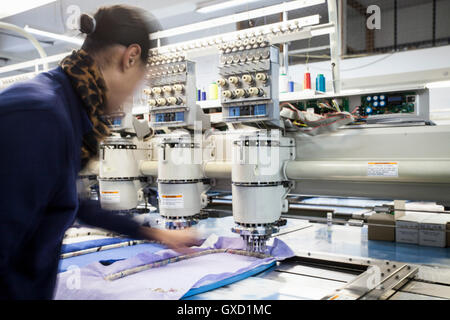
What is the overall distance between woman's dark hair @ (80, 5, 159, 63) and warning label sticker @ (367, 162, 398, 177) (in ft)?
5.12

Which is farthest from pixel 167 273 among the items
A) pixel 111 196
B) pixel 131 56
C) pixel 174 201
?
pixel 131 56

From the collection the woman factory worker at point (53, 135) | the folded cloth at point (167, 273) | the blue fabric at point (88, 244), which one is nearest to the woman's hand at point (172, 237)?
the woman factory worker at point (53, 135)

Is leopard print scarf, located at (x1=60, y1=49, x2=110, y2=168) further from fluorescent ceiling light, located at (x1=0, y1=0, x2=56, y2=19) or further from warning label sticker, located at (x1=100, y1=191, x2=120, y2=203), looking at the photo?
fluorescent ceiling light, located at (x1=0, y1=0, x2=56, y2=19)

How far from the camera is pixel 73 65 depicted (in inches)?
35.4

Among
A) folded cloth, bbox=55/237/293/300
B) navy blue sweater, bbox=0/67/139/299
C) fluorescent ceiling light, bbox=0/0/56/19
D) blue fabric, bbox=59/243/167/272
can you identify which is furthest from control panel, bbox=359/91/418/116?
fluorescent ceiling light, bbox=0/0/56/19

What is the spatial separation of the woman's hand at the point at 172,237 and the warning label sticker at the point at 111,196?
175 centimetres

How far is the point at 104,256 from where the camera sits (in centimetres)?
244

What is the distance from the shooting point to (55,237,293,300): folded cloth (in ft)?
5.74

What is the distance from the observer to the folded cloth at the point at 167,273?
68.9 inches

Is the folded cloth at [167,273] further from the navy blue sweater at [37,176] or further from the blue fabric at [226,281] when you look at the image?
the navy blue sweater at [37,176]

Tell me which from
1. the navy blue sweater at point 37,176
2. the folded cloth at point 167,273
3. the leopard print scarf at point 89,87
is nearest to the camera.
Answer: the navy blue sweater at point 37,176

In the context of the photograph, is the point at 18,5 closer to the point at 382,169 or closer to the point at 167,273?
the point at 167,273

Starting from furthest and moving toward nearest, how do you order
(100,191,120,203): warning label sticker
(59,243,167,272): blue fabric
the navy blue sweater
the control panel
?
1. (100,191,120,203): warning label sticker
2. the control panel
3. (59,243,167,272): blue fabric
4. the navy blue sweater
